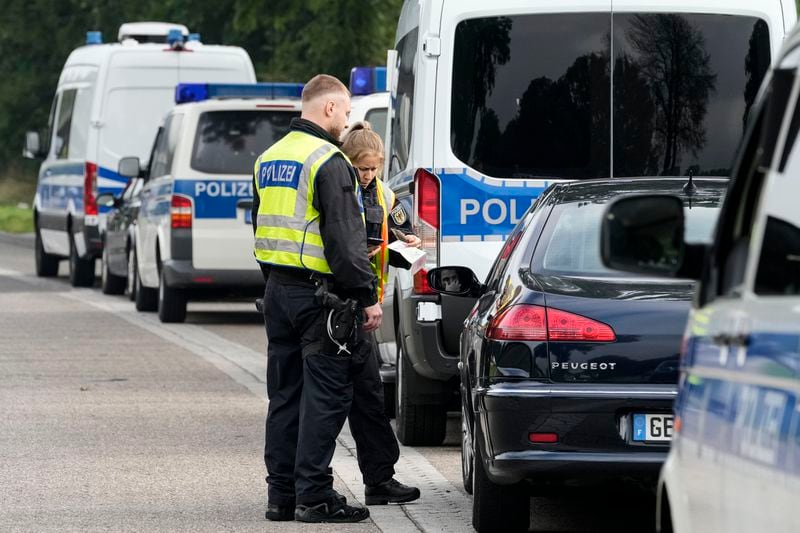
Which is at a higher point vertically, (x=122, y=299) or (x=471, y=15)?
(x=471, y=15)

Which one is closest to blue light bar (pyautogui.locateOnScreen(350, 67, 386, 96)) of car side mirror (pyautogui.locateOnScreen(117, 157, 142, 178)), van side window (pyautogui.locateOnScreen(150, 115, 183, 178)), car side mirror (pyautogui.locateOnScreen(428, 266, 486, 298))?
van side window (pyautogui.locateOnScreen(150, 115, 183, 178))

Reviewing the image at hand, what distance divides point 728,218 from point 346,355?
372 cm

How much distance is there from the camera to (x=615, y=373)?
22.0 ft

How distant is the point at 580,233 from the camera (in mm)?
7297

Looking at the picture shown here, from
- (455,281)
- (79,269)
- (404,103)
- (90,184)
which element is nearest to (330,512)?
(455,281)

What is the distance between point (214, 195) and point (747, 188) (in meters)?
14.1

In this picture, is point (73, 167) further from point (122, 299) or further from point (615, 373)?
point (615, 373)

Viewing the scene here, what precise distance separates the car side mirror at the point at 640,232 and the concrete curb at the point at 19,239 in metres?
34.1

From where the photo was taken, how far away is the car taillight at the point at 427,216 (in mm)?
9672

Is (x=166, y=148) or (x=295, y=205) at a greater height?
(x=166, y=148)

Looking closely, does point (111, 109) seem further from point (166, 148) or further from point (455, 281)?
point (455, 281)

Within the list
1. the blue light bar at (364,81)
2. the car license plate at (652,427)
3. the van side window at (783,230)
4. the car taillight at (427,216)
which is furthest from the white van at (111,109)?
the van side window at (783,230)

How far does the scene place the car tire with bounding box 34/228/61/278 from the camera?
26.7m

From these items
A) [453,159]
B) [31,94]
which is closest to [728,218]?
[453,159]
